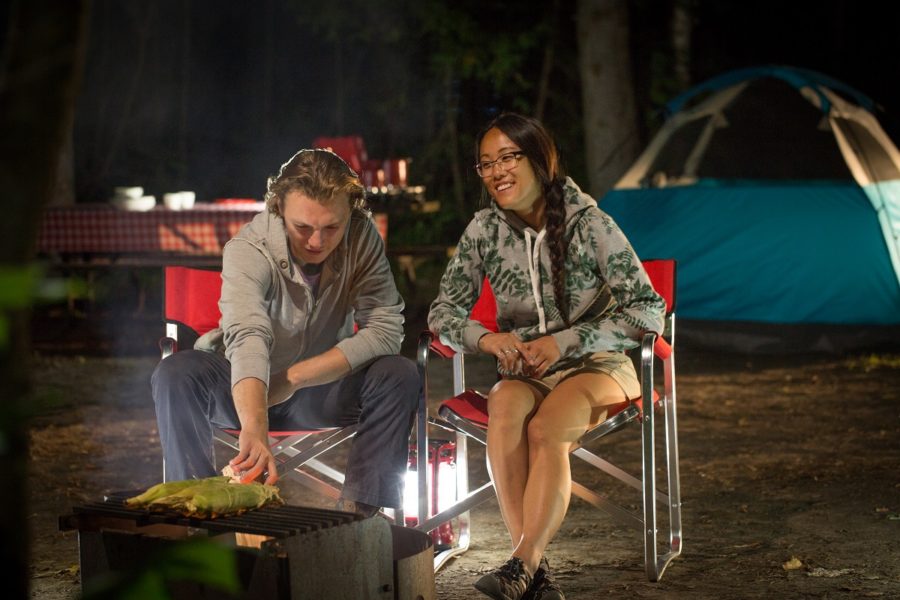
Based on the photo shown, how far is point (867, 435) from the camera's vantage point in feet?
15.3

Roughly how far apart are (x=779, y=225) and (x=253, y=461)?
5.13 meters

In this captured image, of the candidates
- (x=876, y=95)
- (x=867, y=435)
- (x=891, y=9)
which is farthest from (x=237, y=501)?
(x=891, y=9)

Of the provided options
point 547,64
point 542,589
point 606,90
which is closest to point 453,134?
point 547,64

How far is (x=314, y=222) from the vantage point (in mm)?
2832

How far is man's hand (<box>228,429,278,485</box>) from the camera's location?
245 cm

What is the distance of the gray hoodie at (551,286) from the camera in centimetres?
300

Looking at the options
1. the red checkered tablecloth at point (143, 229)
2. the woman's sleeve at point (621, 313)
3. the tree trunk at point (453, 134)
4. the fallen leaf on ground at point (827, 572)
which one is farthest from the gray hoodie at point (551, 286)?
the tree trunk at point (453, 134)

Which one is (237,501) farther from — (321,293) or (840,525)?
(840,525)

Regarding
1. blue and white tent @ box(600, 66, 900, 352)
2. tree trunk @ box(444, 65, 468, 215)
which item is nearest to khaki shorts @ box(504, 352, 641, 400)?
blue and white tent @ box(600, 66, 900, 352)

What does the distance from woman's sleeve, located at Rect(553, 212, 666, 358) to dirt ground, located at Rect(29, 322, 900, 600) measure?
542 mm

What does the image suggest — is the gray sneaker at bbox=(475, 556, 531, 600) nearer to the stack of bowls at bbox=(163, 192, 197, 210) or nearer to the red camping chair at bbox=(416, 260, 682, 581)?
the red camping chair at bbox=(416, 260, 682, 581)

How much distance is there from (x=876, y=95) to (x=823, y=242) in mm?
8105

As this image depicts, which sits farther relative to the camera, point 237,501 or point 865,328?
point 865,328

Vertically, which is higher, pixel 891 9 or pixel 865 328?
pixel 891 9
